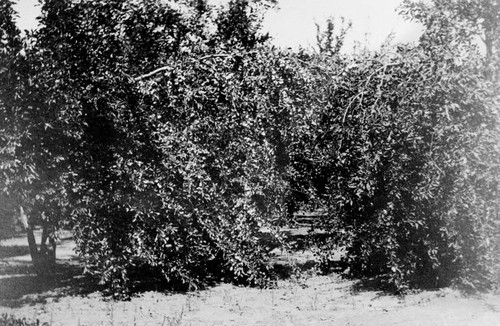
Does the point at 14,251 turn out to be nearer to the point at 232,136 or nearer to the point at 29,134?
the point at 29,134

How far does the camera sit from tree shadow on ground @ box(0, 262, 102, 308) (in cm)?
978

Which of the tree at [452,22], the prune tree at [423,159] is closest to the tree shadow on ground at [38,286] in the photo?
the prune tree at [423,159]

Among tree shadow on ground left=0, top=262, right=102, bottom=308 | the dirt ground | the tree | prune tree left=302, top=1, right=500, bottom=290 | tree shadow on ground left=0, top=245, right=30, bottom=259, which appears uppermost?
the tree

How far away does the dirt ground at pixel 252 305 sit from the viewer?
313 inches

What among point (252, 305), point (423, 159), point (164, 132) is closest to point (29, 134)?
point (164, 132)

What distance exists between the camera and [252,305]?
9.52 m

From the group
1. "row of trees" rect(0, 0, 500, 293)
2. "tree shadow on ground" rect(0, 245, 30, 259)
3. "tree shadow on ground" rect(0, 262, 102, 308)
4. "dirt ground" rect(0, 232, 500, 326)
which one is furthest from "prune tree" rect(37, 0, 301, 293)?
"tree shadow on ground" rect(0, 245, 30, 259)

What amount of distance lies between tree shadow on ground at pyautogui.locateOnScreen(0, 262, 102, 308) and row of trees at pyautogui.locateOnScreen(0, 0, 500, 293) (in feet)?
3.00

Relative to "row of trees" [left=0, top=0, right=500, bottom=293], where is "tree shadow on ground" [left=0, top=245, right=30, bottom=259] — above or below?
below

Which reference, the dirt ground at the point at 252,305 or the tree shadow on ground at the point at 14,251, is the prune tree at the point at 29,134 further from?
the tree shadow on ground at the point at 14,251

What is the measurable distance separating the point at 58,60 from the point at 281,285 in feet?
23.3

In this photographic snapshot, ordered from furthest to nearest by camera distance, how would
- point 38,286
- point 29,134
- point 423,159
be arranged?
point 38,286
point 423,159
point 29,134

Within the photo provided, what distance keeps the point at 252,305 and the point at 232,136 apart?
11.9ft

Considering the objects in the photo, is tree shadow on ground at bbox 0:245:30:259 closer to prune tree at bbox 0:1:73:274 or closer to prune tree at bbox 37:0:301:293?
prune tree at bbox 37:0:301:293
